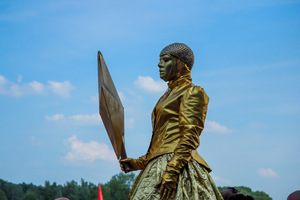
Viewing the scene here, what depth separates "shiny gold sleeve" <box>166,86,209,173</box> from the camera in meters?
4.83

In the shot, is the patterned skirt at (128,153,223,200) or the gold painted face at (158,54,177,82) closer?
the patterned skirt at (128,153,223,200)

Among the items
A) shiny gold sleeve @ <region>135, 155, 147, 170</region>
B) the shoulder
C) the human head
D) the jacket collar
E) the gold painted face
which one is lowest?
shiny gold sleeve @ <region>135, 155, 147, 170</region>

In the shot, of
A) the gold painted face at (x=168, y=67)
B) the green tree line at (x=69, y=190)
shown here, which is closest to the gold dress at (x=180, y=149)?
the gold painted face at (x=168, y=67)

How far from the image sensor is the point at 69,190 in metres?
28.4

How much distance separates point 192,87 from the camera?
5.12 metres

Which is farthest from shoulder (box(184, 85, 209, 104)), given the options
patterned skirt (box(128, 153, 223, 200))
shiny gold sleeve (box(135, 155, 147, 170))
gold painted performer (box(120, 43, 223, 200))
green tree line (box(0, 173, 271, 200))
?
green tree line (box(0, 173, 271, 200))

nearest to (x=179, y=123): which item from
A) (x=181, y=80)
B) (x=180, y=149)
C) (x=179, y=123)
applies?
(x=179, y=123)

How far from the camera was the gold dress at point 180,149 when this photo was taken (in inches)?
191

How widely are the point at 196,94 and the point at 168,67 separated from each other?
533 mm

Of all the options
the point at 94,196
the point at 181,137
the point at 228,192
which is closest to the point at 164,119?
the point at 181,137

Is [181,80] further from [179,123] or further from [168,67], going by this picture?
[179,123]

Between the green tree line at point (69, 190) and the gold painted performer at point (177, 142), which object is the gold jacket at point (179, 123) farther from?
the green tree line at point (69, 190)

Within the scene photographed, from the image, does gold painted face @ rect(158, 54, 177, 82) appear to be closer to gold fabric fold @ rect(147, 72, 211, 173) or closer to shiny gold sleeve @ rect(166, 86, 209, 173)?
gold fabric fold @ rect(147, 72, 211, 173)

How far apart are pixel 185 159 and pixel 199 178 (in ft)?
0.88
